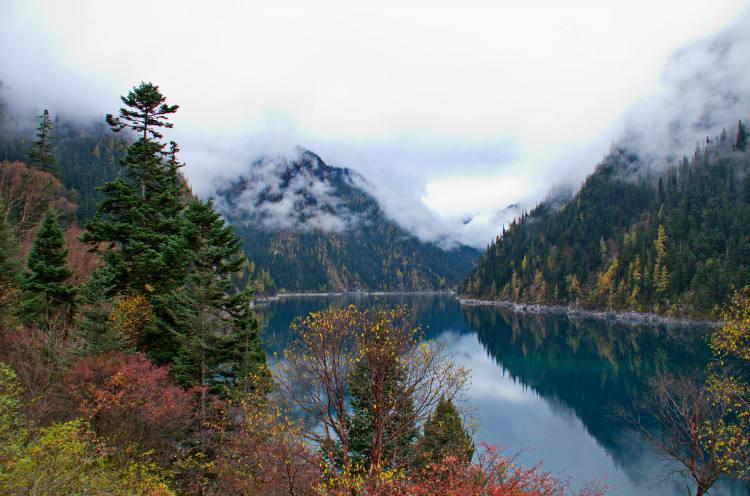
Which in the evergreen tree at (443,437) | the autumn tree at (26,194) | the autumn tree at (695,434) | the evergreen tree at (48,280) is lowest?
the evergreen tree at (443,437)

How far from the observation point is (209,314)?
88.7 feet

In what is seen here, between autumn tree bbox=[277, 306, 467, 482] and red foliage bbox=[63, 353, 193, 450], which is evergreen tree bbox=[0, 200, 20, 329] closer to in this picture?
red foliage bbox=[63, 353, 193, 450]

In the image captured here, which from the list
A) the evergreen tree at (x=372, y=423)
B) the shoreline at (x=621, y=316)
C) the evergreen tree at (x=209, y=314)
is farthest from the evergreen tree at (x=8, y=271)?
the shoreline at (x=621, y=316)

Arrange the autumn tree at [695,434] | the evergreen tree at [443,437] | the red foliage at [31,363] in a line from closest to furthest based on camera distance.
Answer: the red foliage at [31,363]
the autumn tree at [695,434]
the evergreen tree at [443,437]

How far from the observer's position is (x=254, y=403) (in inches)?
969

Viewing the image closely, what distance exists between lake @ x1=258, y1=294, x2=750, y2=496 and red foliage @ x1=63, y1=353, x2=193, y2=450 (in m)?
12.8

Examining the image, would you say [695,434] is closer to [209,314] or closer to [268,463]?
[268,463]

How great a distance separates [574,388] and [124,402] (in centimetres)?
7146

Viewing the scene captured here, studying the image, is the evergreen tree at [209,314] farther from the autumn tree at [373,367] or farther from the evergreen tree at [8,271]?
the evergreen tree at [8,271]

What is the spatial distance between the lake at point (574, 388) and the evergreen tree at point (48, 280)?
53.0 feet

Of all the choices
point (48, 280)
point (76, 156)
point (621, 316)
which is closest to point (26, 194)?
point (48, 280)

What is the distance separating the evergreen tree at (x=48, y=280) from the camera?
95.0 feet

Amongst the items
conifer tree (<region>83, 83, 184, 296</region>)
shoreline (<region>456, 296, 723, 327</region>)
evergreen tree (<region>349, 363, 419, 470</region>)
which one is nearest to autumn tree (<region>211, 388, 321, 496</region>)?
evergreen tree (<region>349, 363, 419, 470</region>)

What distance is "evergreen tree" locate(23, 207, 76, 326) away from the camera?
28953 millimetres
